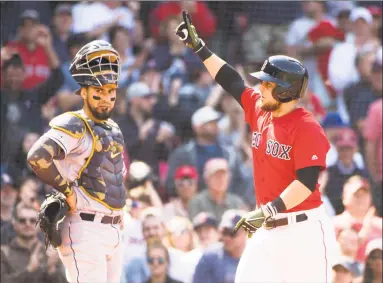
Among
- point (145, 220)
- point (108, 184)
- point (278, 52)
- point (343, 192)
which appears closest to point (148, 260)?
point (145, 220)

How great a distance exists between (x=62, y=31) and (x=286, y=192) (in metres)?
5.15

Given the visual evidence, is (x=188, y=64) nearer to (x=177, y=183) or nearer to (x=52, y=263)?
(x=177, y=183)

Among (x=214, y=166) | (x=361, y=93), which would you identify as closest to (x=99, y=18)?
(x=214, y=166)

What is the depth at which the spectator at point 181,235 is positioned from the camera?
27.4 ft

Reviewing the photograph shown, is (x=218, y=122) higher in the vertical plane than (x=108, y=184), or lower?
higher

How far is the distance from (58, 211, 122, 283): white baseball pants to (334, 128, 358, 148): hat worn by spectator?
13.4 ft

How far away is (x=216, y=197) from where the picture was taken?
894 cm

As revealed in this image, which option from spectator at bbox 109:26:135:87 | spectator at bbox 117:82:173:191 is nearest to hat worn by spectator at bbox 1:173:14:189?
spectator at bbox 117:82:173:191

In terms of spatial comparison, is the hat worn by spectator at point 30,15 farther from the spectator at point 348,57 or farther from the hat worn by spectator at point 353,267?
the hat worn by spectator at point 353,267

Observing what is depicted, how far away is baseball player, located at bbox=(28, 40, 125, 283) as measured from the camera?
5527 mm

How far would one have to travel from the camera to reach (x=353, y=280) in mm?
8188

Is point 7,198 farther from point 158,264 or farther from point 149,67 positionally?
point 149,67

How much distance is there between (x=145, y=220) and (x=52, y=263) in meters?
0.83

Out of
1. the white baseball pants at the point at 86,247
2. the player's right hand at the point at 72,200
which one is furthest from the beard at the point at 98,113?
the white baseball pants at the point at 86,247
